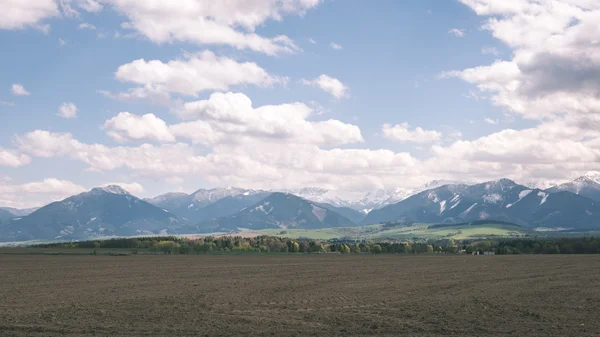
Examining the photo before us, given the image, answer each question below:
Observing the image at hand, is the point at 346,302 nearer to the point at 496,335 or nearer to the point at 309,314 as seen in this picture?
the point at 309,314

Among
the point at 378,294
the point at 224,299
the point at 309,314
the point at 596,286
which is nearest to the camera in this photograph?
the point at 309,314

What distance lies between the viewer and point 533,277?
78000mm

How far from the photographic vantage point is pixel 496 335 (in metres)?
33.7

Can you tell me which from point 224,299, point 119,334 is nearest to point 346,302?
point 224,299

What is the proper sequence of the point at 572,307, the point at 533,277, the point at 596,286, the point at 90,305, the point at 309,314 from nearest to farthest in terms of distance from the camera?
the point at 309,314 < the point at 572,307 < the point at 90,305 < the point at 596,286 < the point at 533,277

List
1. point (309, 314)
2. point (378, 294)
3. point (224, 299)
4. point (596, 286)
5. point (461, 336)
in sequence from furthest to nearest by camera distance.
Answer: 1. point (596, 286)
2. point (378, 294)
3. point (224, 299)
4. point (309, 314)
5. point (461, 336)

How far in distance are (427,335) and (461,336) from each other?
1940 millimetres

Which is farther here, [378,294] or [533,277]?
[533,277]

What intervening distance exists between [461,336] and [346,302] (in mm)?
17603

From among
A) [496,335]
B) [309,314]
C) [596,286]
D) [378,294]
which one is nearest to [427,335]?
[496,335]

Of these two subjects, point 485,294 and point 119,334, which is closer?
point 119,334

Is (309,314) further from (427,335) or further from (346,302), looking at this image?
(427,335)

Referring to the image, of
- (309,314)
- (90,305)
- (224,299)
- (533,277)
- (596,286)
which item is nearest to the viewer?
(309,314)

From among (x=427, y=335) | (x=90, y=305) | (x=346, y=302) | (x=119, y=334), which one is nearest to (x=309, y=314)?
(x=346, y=302)
